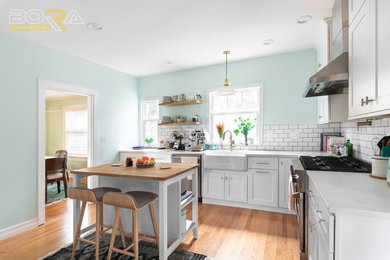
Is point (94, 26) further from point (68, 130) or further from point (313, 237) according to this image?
point (68, 130)

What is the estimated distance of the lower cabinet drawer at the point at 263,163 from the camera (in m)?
3.20

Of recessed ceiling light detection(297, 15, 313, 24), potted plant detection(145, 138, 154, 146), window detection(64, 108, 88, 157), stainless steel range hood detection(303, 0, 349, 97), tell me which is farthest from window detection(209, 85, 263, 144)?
window detection(64, 108, 88, 157)

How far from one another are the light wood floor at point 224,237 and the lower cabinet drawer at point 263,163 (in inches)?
28.3

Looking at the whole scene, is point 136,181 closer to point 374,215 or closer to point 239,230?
point 239,230

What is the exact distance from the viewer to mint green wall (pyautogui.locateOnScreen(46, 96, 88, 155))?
618 centimetres

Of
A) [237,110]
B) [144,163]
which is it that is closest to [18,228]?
[144,163]

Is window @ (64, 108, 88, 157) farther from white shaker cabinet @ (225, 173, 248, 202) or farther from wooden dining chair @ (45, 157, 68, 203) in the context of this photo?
white shaker cabinet @ (225, 173, 248, 202)

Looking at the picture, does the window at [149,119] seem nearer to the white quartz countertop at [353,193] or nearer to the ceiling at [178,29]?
the ceiling at [178,29]

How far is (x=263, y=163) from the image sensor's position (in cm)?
327

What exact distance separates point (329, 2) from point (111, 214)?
345 centimetres

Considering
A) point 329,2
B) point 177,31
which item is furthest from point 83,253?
point 329,2

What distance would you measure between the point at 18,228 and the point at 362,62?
13.7 feet

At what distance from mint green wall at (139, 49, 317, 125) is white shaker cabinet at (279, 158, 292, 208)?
0.87 m

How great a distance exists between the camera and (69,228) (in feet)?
9.11
